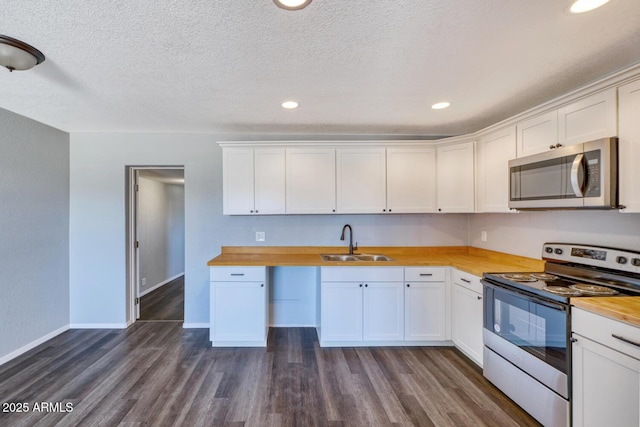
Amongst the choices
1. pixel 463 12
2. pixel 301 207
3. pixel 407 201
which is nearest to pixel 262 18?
pixel 463 12

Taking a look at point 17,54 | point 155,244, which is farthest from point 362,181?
point 155,244

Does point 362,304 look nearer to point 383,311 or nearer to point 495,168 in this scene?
point 383,311

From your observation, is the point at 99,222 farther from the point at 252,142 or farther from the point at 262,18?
the point at 262,18

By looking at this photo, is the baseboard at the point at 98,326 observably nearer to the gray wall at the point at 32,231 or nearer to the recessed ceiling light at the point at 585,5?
the gray wall at the point at 32,231

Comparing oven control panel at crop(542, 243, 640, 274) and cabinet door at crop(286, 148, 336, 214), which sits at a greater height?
cabinet door at crop(286, 148, 336, 214)

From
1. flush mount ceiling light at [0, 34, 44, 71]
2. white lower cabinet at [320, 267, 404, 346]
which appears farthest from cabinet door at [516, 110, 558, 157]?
flush mount ceiling light at [0, 34, 44, 71]

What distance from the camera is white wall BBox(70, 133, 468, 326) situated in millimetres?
3432

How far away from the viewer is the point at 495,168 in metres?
2.73

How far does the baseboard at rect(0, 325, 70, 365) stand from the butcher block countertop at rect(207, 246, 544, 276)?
6.60 feet

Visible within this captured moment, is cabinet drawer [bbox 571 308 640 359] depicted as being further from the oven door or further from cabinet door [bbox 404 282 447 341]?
cabinet door [bbox 404 282 447 341]

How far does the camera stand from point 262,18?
144cm

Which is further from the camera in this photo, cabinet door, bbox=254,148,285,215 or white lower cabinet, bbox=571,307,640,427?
cabinet door, bbox=254,148,285,215

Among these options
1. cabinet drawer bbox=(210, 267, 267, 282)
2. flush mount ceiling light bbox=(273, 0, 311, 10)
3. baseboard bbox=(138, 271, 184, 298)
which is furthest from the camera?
baseboard bbox=(138, 271, 184, 298)

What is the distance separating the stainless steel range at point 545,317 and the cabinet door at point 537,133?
82 cm
